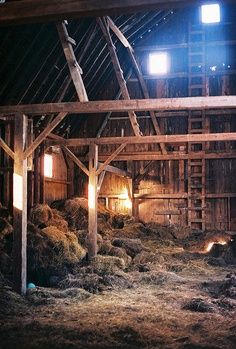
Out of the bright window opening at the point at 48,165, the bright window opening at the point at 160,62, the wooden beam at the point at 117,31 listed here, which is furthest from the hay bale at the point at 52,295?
the bright window opening at the point at 160,62

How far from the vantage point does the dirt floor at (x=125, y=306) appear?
18.0 ft

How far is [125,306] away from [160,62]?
12578 millimetres

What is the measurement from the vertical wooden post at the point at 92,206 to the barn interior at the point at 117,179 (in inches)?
1.3

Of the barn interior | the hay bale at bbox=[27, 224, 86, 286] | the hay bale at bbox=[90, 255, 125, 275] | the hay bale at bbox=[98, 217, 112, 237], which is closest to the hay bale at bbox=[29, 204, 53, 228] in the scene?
the barn interior

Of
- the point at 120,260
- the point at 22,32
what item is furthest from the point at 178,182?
the point at 22,32

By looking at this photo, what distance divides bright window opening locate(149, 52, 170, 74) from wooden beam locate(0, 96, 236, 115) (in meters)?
10.2

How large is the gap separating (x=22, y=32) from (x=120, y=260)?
20.2 ft

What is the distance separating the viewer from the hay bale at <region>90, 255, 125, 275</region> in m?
10.1

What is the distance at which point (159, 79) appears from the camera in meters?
17.5

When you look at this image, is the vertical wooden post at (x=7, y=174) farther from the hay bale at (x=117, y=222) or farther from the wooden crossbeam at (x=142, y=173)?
the wooden crossbeam at (x=142, y=173)

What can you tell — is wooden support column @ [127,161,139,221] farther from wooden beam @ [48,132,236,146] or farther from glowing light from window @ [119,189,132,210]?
wooden beam @ [48,132,236,146]

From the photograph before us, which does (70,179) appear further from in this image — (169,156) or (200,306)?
(200,306)

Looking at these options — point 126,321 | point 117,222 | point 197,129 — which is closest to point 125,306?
point 126,321

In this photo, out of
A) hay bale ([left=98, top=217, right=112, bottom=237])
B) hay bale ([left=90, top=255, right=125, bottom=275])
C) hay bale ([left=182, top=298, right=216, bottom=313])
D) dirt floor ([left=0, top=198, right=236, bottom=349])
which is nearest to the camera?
dirt floor ([left=0, top=198, right=236, bottom=349])
